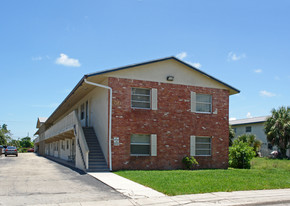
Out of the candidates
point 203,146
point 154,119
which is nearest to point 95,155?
point 154,119

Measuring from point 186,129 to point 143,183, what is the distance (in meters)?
7.97

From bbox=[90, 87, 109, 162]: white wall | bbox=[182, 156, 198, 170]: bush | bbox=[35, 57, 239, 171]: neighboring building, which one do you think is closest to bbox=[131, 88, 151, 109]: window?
bbox=[35, 57, 239, 171]: neighboring building

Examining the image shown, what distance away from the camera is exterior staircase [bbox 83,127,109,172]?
1705 centimetres

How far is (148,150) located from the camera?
18.7m

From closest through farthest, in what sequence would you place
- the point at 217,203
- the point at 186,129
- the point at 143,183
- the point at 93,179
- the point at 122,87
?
1. the point at 217,203
2. the point at 143,183
3. the point at 93,179
4. the point at 122,87
5. the point at 186,129

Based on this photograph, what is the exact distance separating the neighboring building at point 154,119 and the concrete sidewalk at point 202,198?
6.47m

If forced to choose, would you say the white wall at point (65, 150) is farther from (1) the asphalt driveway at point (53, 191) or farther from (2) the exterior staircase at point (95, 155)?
(1) the asphalt driveway at point (53, 191)

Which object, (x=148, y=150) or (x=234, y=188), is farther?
(x=148, y=150)

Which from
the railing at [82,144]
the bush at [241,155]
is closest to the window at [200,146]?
the bush at [241,155]

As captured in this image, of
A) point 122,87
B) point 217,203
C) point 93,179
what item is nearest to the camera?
point 217,203

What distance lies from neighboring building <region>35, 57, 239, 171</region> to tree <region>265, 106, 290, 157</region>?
1627 cm

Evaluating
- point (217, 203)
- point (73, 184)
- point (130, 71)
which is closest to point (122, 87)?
point (130, 71)

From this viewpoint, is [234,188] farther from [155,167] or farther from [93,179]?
[155,167]

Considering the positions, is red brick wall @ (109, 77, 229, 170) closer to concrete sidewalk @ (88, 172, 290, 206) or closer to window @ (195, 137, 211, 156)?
window @ (195, 137, 211, 156)
